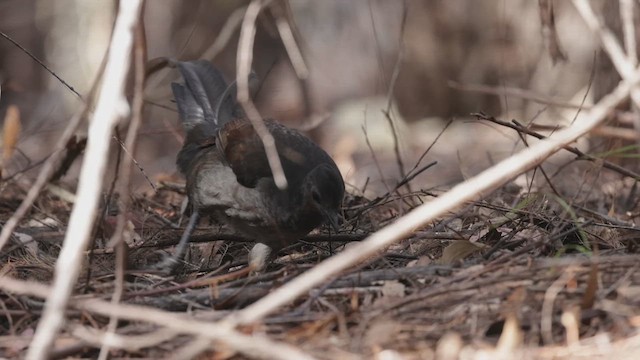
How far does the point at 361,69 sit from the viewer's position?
1492 cm

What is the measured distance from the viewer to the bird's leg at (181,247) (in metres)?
5.02

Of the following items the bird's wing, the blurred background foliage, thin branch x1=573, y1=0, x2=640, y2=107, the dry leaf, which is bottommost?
the dry leaf

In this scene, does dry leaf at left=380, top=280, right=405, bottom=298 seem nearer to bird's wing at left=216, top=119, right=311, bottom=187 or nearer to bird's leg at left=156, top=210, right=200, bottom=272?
bird's leg at left=156, top=210, right=200, bottom=272

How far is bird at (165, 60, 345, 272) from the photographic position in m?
5.30

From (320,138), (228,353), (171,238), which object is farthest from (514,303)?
(320,138)

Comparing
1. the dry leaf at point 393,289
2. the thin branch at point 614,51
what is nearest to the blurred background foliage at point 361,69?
the dry leaf at point 393,289

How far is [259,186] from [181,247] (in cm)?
60

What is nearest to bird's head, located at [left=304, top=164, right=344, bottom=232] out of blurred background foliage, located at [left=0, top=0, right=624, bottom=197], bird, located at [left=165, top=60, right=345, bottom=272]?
bird, located at [left=165, top=60, right=345, bottom=272]

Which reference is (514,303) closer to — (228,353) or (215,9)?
(228,353)

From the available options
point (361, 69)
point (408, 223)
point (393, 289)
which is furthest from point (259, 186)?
point (361, 69)

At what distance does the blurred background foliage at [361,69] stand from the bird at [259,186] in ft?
8.85

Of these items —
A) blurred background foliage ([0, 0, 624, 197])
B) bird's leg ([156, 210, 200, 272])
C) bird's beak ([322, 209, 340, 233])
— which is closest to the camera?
bird's leg ([156, 210, 200, 272])

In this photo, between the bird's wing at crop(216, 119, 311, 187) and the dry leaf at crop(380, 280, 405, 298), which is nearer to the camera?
the dry leaf at crop(380, 280, 405, 298)

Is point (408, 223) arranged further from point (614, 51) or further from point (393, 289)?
point (393, 289)
